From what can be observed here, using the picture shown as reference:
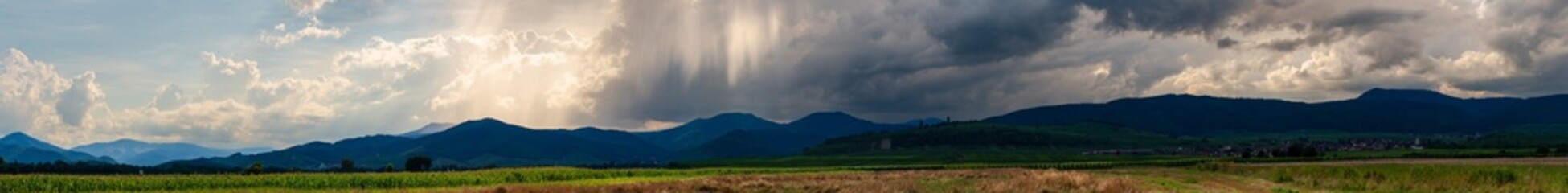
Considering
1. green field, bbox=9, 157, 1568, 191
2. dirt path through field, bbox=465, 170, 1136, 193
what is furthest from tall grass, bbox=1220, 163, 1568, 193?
dirt path through field, bbox=465, 170, 1136, 193

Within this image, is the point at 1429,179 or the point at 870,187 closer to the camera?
the point at 1429,179

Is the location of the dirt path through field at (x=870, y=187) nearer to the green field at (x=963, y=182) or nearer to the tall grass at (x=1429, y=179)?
the green field at (x=963, y=182)

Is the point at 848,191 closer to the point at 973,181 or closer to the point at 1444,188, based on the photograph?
the point at 973,181

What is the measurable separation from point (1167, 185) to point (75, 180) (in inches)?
2684

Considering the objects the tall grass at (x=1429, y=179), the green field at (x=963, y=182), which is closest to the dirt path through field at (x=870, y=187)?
the green field at (x=963, y=182)

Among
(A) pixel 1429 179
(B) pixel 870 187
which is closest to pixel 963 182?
(B) pixel 870 187

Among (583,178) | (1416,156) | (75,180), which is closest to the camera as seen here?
(75,180)

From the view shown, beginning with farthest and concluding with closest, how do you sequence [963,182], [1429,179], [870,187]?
[963,182] → [870,187] → [1429,179]

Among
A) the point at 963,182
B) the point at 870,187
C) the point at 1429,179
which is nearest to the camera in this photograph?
the point at 1429,179

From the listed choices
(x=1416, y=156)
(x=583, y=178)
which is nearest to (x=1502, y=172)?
(x=583, y=178)

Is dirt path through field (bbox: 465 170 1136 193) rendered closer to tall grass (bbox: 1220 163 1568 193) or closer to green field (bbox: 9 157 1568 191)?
green field (bbox: 9 157 1568 191)

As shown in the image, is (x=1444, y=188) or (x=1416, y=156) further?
(x=1416, y=156)

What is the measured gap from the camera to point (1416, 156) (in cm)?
16725

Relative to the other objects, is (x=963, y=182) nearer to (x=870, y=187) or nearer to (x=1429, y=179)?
(x=870, y=187)
